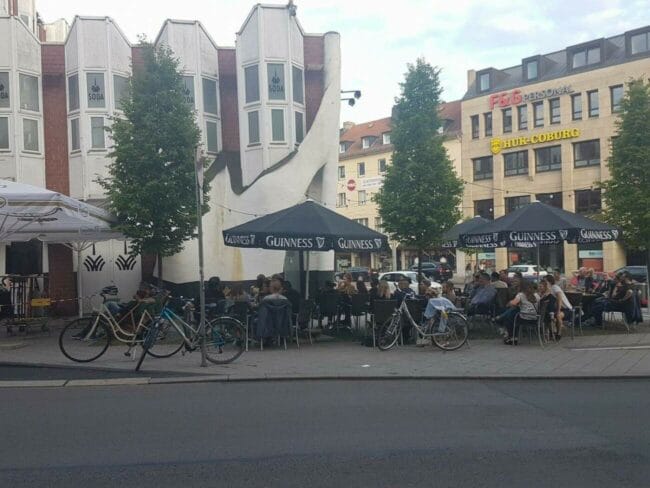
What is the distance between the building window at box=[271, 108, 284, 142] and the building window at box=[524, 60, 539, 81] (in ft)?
108

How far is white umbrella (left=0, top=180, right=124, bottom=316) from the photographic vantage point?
39.8 feet

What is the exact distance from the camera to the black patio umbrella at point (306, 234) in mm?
12023

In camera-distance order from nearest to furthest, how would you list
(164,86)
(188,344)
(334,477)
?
(334,477) < (188,344) < (164,86)

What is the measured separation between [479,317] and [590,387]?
708cm

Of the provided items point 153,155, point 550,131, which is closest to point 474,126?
point 550,131

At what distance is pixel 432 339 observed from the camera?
38.2 ft

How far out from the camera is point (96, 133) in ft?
69.7

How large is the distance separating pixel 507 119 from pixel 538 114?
247cm

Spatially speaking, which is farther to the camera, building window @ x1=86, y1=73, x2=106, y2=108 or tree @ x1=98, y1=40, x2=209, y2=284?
building window @ x1=86, y1=73, x2=106, y2=108

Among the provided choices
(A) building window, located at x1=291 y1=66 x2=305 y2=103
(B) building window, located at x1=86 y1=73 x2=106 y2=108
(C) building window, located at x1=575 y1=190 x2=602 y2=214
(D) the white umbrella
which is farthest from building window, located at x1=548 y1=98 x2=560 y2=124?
(D) the white umbrella

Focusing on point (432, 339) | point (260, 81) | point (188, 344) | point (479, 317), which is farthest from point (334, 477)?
point (260, 81)

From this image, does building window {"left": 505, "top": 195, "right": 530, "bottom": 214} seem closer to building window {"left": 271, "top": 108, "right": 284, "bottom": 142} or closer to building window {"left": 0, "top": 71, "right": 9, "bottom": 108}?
building window {"left": 271, "top": 108, "right": 284, "bottom": 142}

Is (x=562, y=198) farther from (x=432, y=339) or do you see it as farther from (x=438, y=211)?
(x=432, y=339)

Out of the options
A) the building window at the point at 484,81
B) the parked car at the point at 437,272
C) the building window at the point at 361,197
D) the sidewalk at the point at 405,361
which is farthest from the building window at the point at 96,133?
the building window at the point at 361,197
